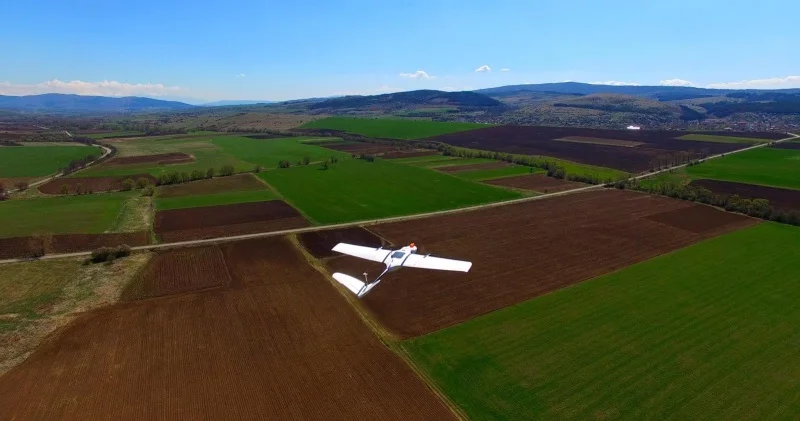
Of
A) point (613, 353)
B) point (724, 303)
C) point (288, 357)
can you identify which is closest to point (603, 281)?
point (724, 303)

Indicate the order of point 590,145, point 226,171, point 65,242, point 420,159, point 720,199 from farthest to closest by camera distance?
1. point 590,145
2. point 420,159
3. point 226,171
4. point 720,199
5. point 65,242

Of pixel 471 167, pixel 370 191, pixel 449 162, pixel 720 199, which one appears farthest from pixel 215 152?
pixel 720 199

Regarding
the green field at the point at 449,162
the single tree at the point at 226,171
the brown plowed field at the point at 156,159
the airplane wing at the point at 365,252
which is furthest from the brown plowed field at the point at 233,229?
the brown plowed field at the point at 156,159

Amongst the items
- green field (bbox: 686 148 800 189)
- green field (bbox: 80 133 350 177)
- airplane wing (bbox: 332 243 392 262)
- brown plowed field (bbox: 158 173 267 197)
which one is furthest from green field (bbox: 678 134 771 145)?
airplane wing (bbox: 332 243 392 262)

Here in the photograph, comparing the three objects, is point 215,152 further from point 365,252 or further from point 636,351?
point 636,351

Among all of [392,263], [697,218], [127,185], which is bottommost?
[697,218]

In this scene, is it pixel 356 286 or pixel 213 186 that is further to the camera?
pixel 213 186

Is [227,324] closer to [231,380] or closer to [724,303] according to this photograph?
[231,380]
